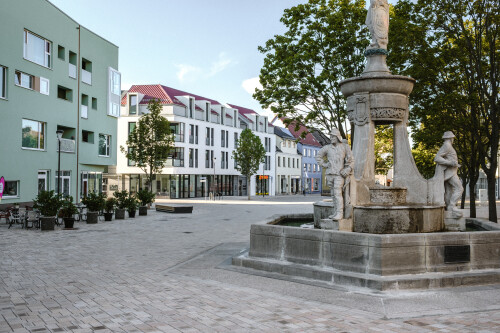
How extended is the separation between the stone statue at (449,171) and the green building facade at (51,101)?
75.8 feet

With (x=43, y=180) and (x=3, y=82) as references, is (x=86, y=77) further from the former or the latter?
(x=3, y=82)

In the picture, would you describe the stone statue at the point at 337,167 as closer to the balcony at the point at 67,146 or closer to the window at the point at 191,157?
the balcony at the point at 67,146

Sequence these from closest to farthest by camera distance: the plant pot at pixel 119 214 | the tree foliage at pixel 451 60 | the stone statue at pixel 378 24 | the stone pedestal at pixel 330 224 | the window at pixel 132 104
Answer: the stone pedestal at pixel 330 224 < the stone statue at pixel 378 24 < the tree foliage at pixel 451 60 < the plant pot at pixel 119 214 < the window at pixel 132 104

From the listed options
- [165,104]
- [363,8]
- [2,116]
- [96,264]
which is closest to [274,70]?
[363,8]

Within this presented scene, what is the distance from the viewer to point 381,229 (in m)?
10.0

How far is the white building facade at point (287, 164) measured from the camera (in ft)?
253

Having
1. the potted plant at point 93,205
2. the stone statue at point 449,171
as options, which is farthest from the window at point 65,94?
the stone statue at point 449,171

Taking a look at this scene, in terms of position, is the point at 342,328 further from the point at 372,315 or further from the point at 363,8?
the point at 363,8

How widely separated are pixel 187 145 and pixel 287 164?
90.8 feet

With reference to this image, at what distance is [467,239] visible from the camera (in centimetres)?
893

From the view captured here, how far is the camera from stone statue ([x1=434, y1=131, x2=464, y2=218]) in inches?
410

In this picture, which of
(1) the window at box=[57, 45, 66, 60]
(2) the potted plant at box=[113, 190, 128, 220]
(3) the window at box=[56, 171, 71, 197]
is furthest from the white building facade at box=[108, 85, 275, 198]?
(2) the potted plant at box=[113, 190, 128, 220]

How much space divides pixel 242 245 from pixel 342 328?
8338 mm

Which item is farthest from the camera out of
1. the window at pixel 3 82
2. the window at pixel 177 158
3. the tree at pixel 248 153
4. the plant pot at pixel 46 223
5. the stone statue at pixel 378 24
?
the tree at pixel 248 153
